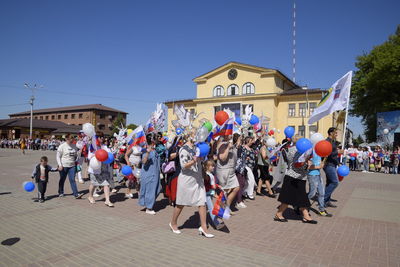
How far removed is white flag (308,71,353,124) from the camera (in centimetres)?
751

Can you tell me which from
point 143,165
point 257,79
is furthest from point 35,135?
point 143,165

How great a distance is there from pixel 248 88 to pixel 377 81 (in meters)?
19.4

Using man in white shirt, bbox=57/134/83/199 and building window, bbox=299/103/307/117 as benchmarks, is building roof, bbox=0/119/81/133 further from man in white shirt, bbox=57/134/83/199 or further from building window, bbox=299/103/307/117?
man in white shirt, bbox=57/134/83/199

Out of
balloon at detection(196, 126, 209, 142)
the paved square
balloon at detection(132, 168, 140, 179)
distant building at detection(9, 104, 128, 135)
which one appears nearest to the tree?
the paved square

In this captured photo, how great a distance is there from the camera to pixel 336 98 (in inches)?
310

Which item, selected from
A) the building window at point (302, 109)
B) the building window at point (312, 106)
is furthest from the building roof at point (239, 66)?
the building window at point (312, 106)

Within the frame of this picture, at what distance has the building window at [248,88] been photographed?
42.8 m

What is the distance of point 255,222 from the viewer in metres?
5.47

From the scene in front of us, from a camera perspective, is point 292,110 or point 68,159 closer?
point 68,159

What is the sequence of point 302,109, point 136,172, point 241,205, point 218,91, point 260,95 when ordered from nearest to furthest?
point 241,205 < point 136,172 < point 302,109 < point 260,95 < point 218,91

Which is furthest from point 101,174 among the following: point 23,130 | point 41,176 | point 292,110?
point 23,130

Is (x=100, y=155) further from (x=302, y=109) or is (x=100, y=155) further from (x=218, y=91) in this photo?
(x=218, y=91)

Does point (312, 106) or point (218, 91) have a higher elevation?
point (218, 91)

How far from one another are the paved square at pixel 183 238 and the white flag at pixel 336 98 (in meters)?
2.81
